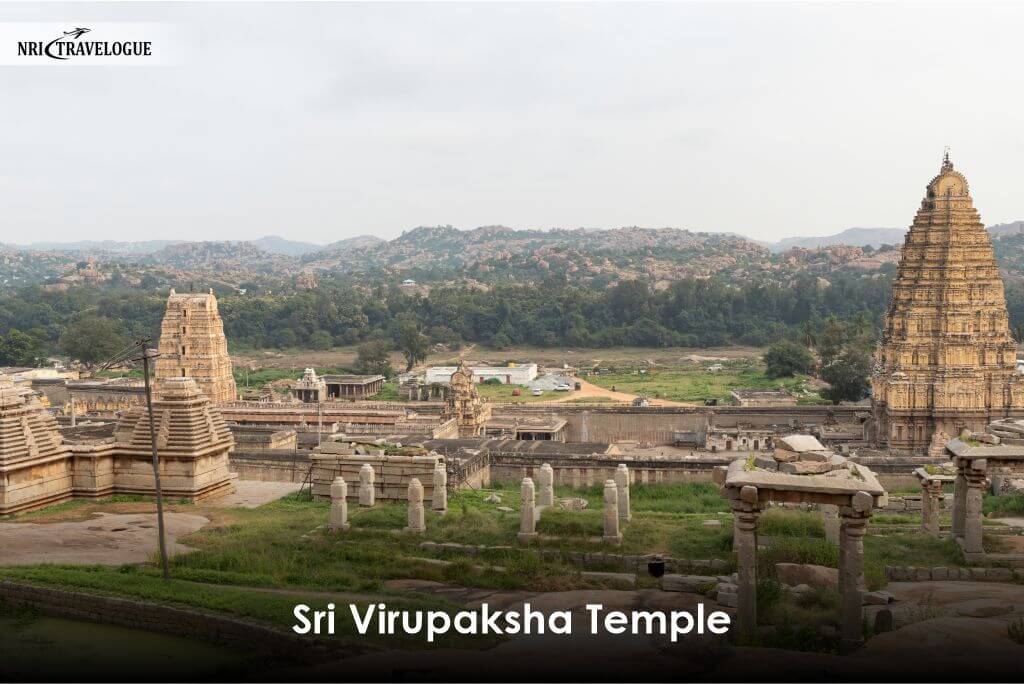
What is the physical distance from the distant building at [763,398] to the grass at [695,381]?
1295 mm

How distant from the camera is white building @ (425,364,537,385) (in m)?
66.6

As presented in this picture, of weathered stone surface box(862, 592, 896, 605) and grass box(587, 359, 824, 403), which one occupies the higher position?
weathered stone surface box(862, 592, 896, 605)

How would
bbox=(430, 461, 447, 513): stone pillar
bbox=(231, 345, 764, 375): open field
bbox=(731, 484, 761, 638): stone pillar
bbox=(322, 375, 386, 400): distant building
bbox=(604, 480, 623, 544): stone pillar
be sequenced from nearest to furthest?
bbox=(731, 484, 761, 638): stone pillar, bbox=(604, 480, 623, 544): stone pillar, bbox=(430, 461, 447, 513): stone pillar, bbox=(322, 375, 386, 400): distant building, bbox=(231, 345, 764, 375): open field

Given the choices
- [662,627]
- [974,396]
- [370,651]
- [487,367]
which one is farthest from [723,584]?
[487,367]

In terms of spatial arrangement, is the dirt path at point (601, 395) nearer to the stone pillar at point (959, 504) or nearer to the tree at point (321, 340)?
the tree at point (321, 340)

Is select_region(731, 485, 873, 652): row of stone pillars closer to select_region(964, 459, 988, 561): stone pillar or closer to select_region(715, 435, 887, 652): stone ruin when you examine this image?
select_region(715, 435, 887, 652): stone ruin

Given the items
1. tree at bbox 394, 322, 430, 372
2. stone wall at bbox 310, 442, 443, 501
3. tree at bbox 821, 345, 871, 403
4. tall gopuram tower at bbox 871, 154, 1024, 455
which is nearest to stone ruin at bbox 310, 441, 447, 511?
stone wall at bbox 310, 442, 443, 501

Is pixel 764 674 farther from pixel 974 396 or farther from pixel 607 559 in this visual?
pixel 974 396

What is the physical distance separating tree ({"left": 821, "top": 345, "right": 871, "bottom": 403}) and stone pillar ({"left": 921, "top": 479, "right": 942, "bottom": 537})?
33838 millimetres

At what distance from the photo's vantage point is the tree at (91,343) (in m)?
73.8

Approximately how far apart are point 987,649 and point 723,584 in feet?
12.3

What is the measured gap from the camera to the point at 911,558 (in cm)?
1569

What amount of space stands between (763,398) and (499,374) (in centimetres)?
2216

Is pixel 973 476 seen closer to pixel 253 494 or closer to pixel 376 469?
pixel 376 469
